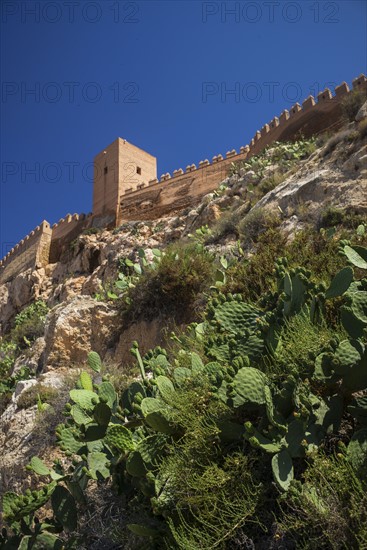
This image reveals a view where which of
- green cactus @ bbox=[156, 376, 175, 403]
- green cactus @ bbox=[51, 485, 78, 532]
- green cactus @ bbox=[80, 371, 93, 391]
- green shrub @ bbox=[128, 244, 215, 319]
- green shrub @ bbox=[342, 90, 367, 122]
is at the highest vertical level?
green shrub @ bbox=[342, 90, 367, 122]

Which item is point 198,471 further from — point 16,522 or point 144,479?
point 16,522

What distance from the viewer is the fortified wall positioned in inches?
619

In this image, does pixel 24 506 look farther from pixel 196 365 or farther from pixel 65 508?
pixel 196 365

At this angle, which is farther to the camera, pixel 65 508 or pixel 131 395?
pixel 131 395

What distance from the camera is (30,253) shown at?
24.9 m

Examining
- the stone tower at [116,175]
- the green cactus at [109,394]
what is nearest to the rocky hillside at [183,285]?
the green cactus at [109,394]

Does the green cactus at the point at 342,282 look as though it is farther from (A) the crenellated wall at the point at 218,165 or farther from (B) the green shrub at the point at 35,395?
(A) the crenellated wall at the point at 218,165

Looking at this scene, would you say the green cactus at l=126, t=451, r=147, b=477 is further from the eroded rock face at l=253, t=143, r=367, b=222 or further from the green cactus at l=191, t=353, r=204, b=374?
the eroded rock face at l=253, t=143, r=367, b=222

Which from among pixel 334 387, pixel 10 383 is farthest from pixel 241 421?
pixel 10 383

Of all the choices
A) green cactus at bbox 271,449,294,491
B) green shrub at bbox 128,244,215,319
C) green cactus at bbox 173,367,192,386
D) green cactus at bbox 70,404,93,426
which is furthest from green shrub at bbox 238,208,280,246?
green cactus at bbox 271,449,294,491

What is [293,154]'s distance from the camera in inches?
465

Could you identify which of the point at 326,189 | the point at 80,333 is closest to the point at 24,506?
the point at 80,333

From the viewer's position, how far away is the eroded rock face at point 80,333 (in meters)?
8.09

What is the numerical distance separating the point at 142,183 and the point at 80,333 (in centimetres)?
1515
